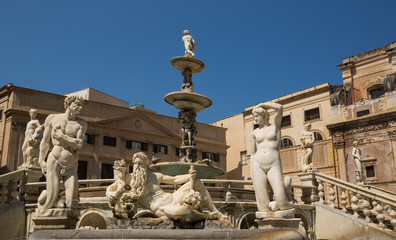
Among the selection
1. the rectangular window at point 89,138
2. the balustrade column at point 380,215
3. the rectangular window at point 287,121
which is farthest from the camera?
the rectangular window at point 287,121

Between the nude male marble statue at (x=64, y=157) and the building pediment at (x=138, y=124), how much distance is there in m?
32.4

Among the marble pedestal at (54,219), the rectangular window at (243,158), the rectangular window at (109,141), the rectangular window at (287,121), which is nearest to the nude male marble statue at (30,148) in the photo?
the marble pedestal at (54,219)

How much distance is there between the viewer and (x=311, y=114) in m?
38.3

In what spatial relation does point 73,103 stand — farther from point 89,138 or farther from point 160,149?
point 160,149

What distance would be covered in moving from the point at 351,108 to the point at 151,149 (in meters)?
22.1

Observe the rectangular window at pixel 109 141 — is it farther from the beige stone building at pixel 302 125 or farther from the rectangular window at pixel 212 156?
the beige stone building at pixel 302 125

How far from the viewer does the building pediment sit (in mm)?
40747

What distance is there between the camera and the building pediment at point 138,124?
4075 cm

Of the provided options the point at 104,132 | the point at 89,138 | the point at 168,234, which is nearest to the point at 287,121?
the point at 104,132

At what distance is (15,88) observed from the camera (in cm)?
3522

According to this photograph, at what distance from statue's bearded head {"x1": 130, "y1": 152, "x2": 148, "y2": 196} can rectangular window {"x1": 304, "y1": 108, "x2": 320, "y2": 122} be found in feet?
110

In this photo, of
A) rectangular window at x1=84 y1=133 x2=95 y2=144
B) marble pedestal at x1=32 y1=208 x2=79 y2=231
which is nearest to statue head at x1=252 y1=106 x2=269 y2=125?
marble pedestal at x1=32 y1=208 x2=79 y2=231

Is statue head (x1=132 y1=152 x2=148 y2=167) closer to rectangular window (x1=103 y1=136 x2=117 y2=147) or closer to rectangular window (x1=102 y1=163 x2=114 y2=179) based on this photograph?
rectangular window (x1=102 y1=163 x2=114 y2=179)

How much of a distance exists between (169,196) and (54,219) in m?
2.36
